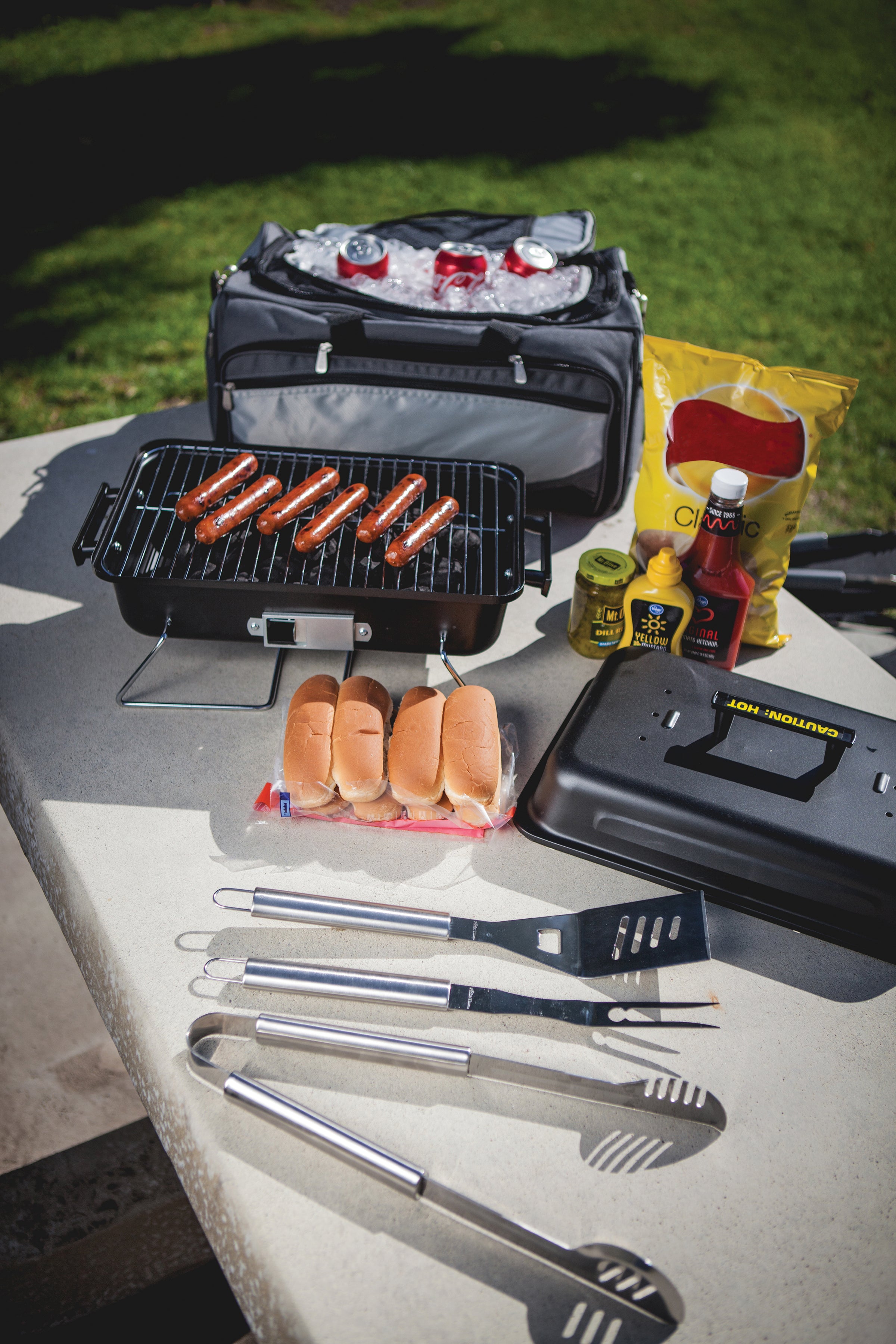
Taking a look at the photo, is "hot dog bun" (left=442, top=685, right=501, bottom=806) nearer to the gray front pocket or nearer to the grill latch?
the grill latch

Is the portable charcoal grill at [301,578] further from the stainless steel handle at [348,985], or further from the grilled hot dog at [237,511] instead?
the stainless steel handle at [348,985]

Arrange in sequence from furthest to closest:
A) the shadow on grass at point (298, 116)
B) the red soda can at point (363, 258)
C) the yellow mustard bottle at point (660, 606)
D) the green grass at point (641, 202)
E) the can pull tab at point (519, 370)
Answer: the shadow on grass at point (298, 116)
the green grass at point (641, 202)
the red soda can at point (363, 258)
the can pull tab at point (519, 370)
the yellow mustard bottle at point (660, 606)

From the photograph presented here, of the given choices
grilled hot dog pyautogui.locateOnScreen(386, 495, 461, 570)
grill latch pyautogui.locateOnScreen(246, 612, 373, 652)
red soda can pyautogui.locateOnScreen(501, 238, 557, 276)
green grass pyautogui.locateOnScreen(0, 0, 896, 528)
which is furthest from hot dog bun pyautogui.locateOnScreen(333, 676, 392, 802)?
green grass pyautogui.locateOnScreen(0, 0, 896, 528)

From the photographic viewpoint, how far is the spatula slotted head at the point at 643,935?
1.05 metres

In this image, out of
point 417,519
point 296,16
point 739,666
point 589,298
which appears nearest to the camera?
point 417,519

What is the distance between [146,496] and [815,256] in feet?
15.8

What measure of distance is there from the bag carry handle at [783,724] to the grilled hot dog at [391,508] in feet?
1.90

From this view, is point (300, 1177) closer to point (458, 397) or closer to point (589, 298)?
point (458, 397)

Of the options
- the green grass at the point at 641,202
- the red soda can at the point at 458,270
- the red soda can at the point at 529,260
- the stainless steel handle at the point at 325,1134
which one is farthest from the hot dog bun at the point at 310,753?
the green grass at the point at 641,202

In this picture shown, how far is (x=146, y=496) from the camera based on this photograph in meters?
1.46

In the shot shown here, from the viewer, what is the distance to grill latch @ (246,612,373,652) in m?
1.35

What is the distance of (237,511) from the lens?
1386 millimetres

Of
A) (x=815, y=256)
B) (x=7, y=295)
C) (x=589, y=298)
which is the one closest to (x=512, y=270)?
(x=589, y=298)

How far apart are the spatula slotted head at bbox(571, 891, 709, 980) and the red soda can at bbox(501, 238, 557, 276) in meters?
1.35
